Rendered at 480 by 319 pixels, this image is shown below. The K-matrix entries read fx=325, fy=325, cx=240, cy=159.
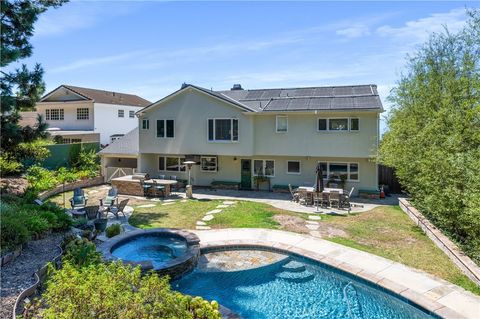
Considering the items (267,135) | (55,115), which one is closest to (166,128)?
(267,135)

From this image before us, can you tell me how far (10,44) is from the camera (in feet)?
49.0

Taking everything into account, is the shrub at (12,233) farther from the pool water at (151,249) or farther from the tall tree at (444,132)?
the tall tree at (444,132)

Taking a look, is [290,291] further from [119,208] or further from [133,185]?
[133,185]

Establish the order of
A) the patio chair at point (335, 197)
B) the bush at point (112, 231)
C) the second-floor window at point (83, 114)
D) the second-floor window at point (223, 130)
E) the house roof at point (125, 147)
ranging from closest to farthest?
the bush at point (112, 231) < the patio chair at point (335, 197) < the second-floor window at point (223, 130) < the house roof at point (125, 147) < the second-floor window at point (83, 114)

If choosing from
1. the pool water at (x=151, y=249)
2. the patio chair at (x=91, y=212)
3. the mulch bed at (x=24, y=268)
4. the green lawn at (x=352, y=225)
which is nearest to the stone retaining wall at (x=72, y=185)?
the green lawn at (x=352, y=225)

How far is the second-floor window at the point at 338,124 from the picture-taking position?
21.3 metres

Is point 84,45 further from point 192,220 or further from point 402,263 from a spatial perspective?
point 402,263

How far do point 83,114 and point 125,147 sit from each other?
12.8 m

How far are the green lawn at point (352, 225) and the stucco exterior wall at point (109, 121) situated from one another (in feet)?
64.2

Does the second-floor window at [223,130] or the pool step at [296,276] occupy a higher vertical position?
the second-floor window at [223,130]

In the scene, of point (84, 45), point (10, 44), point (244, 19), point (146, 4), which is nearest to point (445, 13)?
point (244, 19)

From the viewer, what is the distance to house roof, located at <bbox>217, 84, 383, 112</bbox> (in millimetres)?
21487

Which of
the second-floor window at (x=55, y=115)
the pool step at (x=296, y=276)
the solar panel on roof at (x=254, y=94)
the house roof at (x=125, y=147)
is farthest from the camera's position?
the second-floor window at (x=55, y=115)

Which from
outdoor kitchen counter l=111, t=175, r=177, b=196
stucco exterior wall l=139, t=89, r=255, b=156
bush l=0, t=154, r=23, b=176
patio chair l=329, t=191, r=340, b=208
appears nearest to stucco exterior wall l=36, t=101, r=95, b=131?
stucco exterior wall l=139, t=89, r=255, b=156
